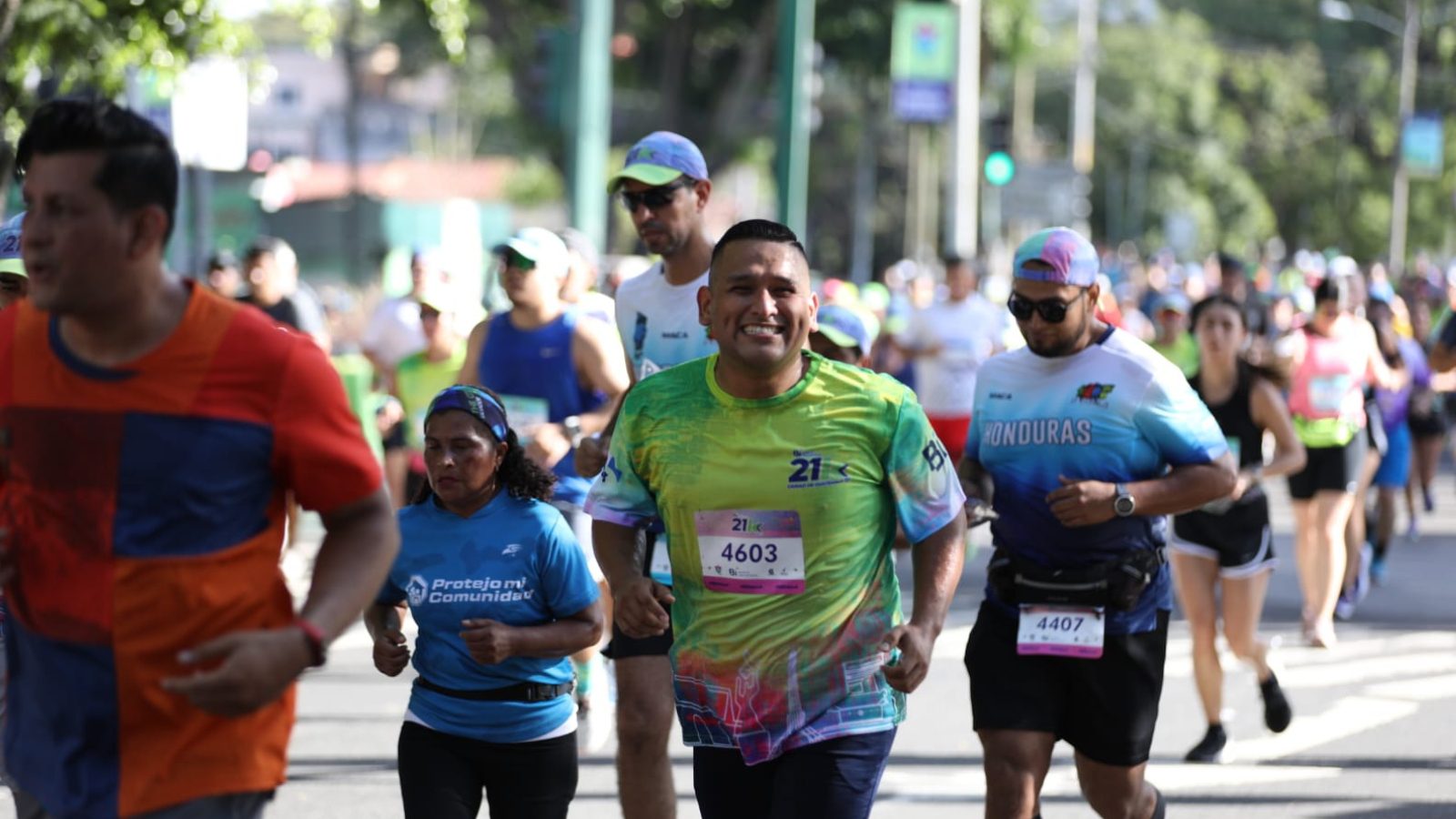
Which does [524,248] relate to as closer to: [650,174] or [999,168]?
A: [650,174]

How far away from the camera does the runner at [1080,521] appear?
602 cm

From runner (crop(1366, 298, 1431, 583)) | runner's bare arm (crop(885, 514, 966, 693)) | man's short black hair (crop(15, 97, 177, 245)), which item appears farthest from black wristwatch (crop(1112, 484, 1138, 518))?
runner (crop(1366, 298, 1431, 583))

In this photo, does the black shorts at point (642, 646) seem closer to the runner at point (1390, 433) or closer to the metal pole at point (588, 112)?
the metal pole at point (588, 112)

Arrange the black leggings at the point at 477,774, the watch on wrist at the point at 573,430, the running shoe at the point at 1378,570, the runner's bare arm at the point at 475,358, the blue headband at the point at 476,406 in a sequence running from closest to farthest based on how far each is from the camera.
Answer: the black leggings at the point at 477,774 < the blue headband at the point at 476,406 < the watch on wrist at the point at 573,430 < the runner's bare arm at the point at 475,358 < the running shoe at the point at 1378,570

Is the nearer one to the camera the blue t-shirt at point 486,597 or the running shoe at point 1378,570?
the blue t-shirt at point 486,597

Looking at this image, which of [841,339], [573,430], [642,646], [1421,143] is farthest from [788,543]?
[1421,143]

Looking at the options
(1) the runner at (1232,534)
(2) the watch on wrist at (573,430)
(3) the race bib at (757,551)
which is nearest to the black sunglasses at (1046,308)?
(3) the race bib at (757,551)

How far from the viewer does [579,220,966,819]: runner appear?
480cm

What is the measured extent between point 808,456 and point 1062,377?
149 cm

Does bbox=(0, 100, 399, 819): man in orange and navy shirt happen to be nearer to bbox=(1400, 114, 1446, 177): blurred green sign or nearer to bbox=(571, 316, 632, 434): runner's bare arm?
bbox=(571, 316, 632, 434): runner's bare arm

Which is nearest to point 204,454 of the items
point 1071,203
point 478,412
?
point 478,412

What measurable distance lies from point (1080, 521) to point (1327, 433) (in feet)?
23.6

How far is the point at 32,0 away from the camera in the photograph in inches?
458

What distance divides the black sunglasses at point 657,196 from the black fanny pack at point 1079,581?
4.74ft
